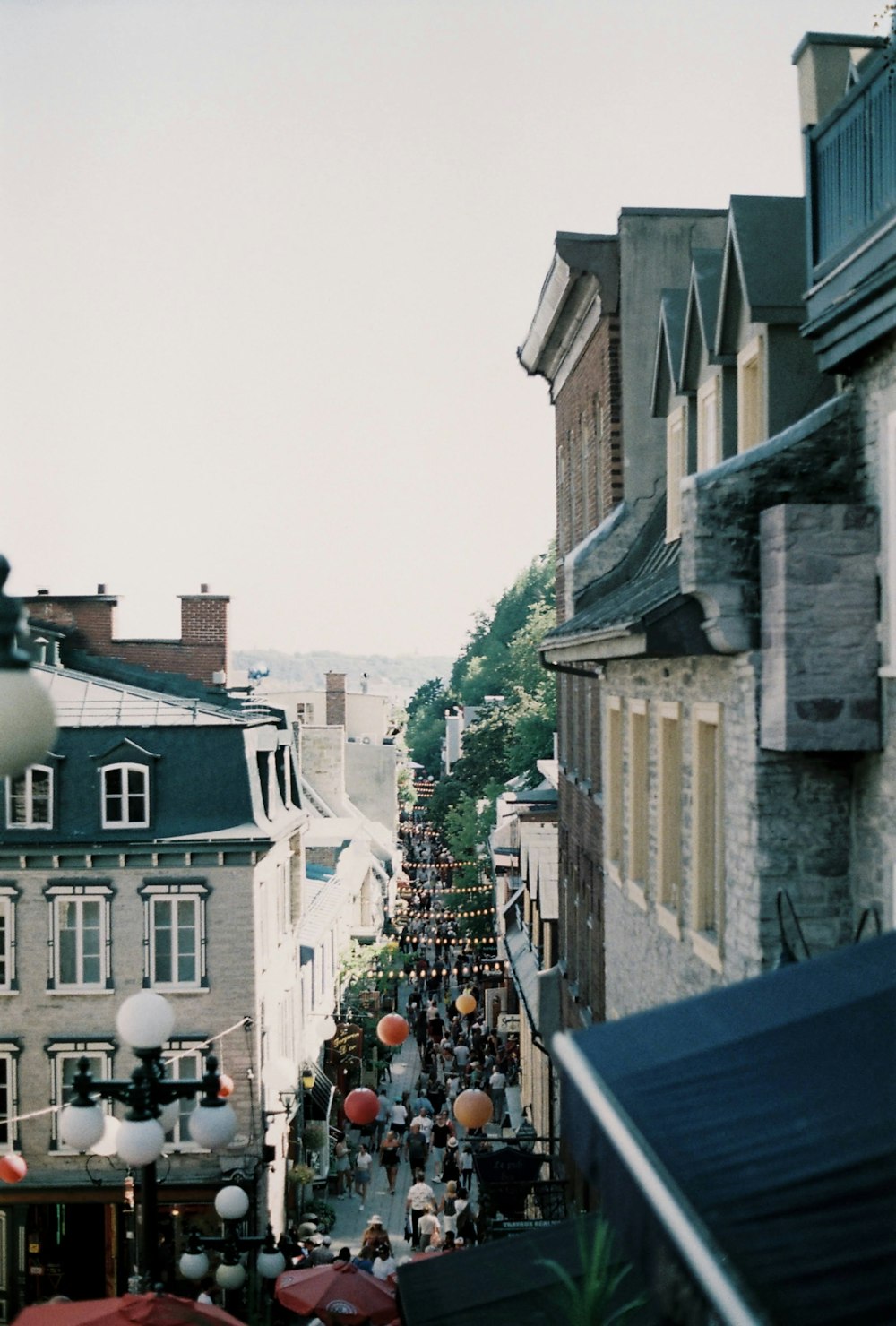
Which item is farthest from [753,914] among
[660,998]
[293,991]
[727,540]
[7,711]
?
[293,991]

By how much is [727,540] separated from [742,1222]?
190 inches

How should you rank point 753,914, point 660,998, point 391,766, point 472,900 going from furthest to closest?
point 391,766 < point 472,900 < point 660,998 < point 753,914

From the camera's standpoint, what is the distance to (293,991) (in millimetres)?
29547

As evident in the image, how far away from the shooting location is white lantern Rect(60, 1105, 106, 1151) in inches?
343

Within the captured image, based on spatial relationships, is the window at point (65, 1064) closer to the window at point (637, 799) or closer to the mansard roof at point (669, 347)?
the window at point (637, 799)

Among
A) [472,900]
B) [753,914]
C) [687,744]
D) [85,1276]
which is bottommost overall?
[85,1276]

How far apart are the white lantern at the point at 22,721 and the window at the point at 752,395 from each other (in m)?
6.33

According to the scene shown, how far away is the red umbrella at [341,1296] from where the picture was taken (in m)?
A: 15.9

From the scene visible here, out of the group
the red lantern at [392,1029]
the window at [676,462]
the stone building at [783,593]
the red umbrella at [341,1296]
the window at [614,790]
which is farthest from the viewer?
the red lantern at [392,1029]

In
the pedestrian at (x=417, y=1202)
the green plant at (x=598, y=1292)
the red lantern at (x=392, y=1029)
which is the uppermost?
the green plant at (x=598, y=1292)

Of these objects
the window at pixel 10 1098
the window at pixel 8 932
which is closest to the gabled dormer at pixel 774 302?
the window at pixel 8 932

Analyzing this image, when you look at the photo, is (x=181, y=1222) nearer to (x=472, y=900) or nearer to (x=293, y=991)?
(x=293, y=991)

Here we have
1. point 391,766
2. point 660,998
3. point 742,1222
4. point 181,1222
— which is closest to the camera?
point 742,1222

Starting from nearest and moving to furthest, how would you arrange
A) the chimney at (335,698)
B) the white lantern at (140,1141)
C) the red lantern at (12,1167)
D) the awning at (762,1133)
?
the awning at (762,1133) → the white lantern at (140,1141) → the red lantern at (12,1167) → the chimney at (335,698)
